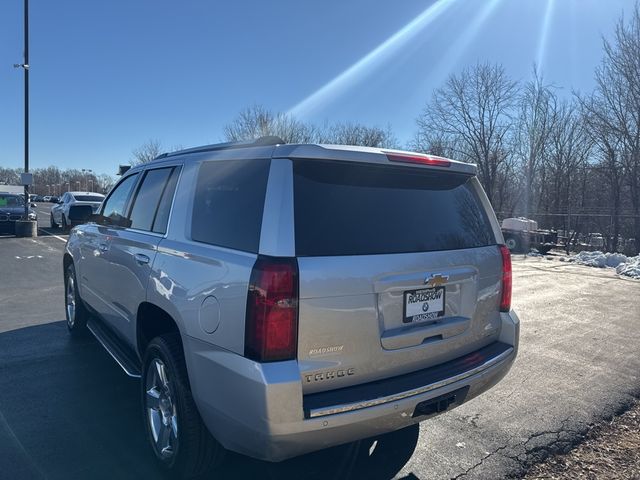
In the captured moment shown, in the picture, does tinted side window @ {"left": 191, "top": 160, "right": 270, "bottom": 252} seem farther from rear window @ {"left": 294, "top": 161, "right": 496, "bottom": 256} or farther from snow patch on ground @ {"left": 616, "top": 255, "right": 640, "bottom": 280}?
snow patch on ground @ {"left": 616, "top": 255, "right": 640, "bottom": 280}

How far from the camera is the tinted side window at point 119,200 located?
14.2ft

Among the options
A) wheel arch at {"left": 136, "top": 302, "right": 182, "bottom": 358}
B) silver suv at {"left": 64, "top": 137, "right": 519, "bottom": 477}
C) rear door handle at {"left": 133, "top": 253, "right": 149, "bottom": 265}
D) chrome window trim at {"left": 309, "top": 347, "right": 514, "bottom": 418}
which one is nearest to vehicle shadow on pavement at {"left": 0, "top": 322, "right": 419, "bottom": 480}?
silver suv at {"left": 64, "top": 137, "right": 519, "bottom": 477}

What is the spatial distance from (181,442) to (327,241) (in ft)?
4.77

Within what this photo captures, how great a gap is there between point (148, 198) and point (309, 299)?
6.97 ft

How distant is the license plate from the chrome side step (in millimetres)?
2067

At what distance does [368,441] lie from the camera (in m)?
3.38

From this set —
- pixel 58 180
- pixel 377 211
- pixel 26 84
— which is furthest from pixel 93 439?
pixel 58 180

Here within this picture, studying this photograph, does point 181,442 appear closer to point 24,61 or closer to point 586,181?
point 24,61

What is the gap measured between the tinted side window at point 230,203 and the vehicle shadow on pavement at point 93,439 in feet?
5.13

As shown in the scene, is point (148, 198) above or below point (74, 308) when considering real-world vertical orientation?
above

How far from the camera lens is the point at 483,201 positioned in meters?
3.43

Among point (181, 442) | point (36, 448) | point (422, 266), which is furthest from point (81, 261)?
point (422, 266)

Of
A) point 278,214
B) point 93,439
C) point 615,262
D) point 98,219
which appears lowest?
point 93,439

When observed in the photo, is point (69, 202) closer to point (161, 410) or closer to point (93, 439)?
point (93, 439)
